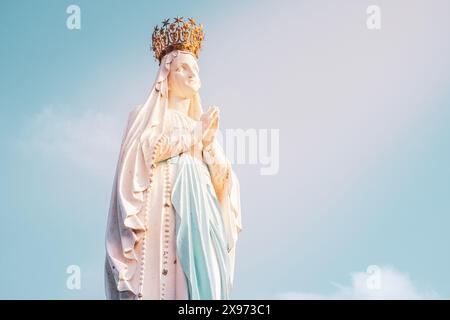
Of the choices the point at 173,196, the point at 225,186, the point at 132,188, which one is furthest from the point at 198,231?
the point at 225,186

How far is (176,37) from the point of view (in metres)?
14.8

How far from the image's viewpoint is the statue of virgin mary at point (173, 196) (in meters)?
13.0

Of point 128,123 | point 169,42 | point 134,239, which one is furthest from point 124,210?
point 169,42

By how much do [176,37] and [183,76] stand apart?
25.4 inches

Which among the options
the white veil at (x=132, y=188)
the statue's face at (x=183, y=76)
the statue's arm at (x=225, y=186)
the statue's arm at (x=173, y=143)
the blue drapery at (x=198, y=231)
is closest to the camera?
the blue drapery at (x=198, y=231)

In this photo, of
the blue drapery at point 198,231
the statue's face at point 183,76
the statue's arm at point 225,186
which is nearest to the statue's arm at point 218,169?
the statue's arm at point 225,186

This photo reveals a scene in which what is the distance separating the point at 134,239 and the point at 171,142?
4.89 feet

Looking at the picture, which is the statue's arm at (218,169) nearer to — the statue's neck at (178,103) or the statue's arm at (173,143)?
the statue's arm at (173,143)

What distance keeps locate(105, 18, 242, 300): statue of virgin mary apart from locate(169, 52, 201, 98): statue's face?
13mm

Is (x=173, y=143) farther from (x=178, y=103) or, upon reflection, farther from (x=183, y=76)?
(x=183, y=76)

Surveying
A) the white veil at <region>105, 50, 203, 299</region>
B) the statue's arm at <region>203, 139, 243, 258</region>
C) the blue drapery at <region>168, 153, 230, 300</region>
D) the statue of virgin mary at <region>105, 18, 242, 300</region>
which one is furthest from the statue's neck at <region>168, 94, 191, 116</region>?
the blue drapery at <region>168, 153, 230, 300</region>

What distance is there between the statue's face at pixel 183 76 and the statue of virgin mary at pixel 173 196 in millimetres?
13

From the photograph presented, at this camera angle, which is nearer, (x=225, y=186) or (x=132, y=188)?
(x=132, y=188)

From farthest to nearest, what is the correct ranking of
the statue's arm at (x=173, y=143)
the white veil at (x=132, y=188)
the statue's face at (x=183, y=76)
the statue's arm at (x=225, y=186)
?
the statue's face at (x=183, y=76)
the statue's arm at (x=225, y=186)
the statue's arm at (x=173, y=143)
the white veil at (x=132, y=188)
